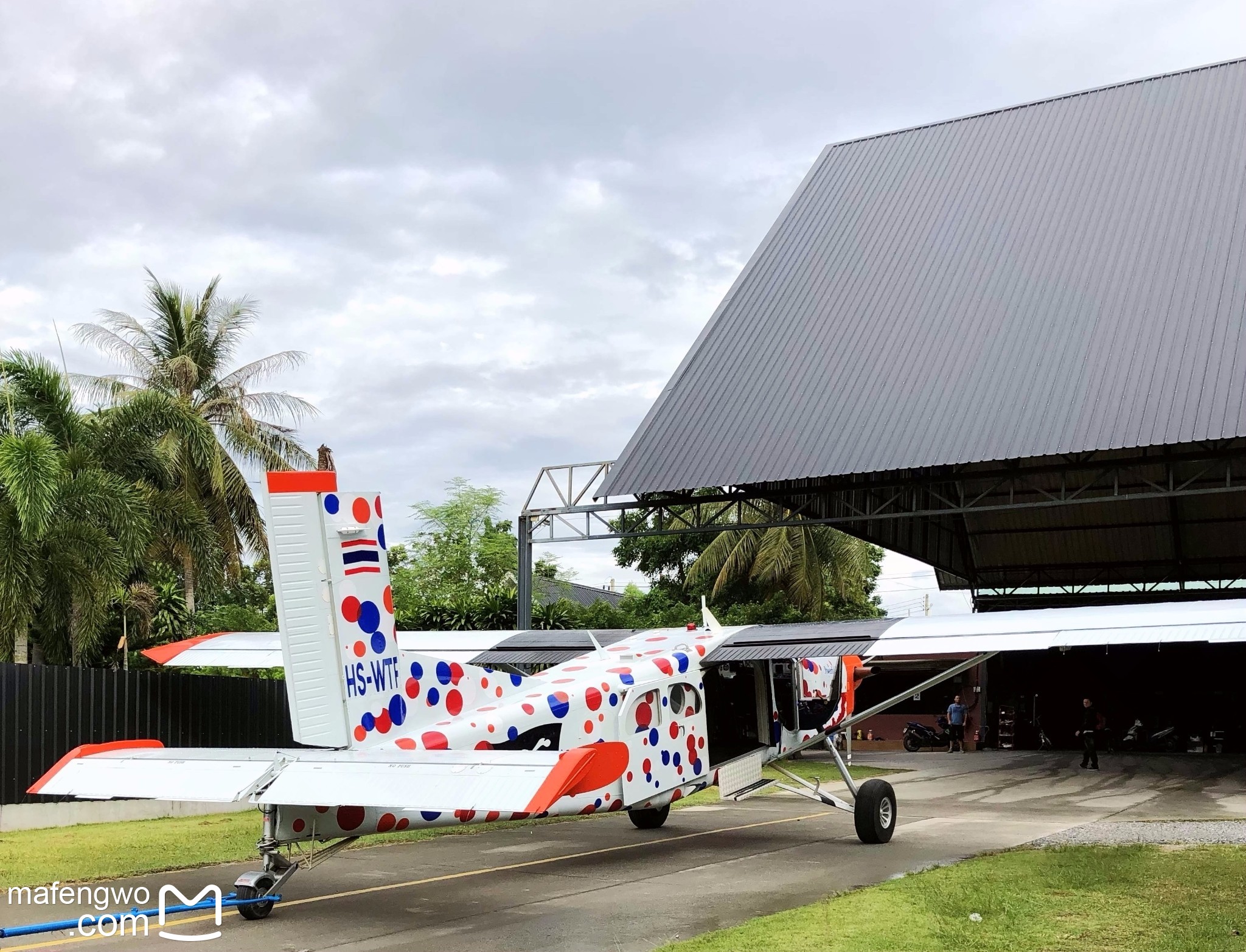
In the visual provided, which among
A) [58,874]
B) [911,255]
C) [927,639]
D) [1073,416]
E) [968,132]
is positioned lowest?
[58,874]

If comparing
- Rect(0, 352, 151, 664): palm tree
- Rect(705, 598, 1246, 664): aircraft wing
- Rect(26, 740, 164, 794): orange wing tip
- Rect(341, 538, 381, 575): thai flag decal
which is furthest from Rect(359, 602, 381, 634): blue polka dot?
Rect(0, 352, 151, 664): palm tree

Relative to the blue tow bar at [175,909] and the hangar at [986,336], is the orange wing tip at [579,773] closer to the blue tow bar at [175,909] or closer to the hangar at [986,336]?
the blue tow bar at [175,909]

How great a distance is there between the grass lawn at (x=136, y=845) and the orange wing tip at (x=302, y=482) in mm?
3593

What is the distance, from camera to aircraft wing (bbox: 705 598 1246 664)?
11156 millimetres

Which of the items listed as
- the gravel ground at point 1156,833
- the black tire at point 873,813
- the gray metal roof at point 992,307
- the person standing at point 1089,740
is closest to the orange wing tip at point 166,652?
the gray metal roof at point 992,307

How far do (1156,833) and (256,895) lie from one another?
34.3 ft

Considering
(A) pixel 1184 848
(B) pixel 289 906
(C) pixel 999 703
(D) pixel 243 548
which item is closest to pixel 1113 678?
(C) pixel 999 703

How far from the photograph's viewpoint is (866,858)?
1205 centimetres

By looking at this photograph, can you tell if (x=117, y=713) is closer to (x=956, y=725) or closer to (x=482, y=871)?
(x=482, y=871)

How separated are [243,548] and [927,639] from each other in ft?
87.3

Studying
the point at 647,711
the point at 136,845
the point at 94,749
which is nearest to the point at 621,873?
the point at 647,711

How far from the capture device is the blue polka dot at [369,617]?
9.05 meters

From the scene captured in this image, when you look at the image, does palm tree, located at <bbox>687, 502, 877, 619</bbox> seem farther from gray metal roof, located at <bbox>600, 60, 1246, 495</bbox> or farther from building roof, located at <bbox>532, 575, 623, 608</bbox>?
gray metal roof, located at <bbox>600, 60, 1246, 495</bbox>

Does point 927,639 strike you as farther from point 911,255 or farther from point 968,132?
point 968,132
